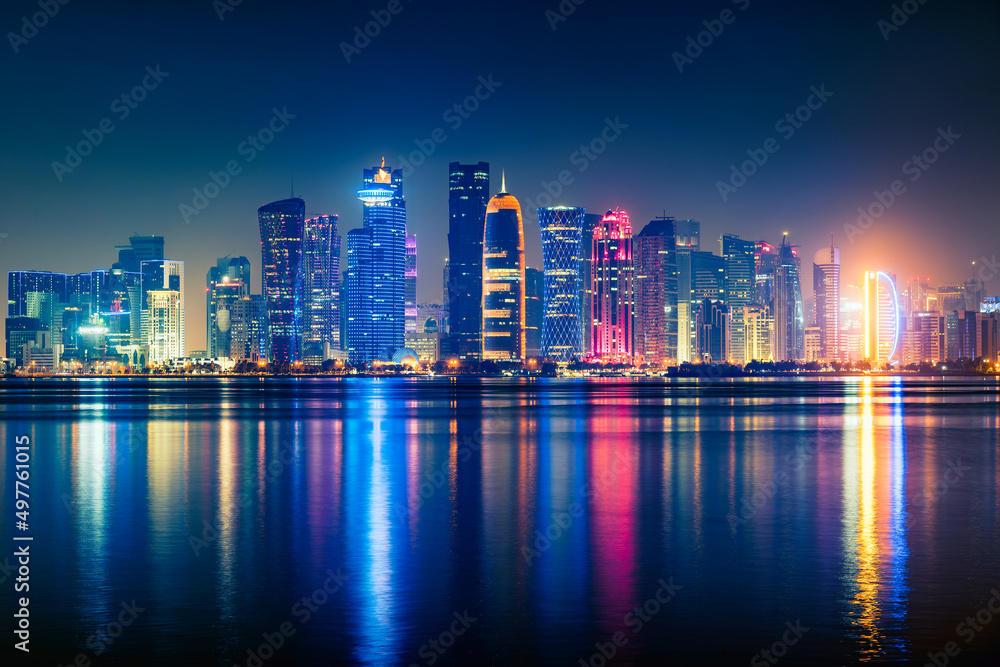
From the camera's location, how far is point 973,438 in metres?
64.2

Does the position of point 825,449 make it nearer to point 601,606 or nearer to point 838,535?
point 838,535

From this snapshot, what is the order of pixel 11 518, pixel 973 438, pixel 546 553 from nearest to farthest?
1. pixel 546 553
2. pixel 11 518
3. pixel 973 438

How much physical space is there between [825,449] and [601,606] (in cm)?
4118

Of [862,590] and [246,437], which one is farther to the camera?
[246,437]

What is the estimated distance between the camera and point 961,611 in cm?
1970

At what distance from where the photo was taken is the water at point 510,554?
58.0 feet

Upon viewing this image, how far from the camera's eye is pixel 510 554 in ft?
85.1

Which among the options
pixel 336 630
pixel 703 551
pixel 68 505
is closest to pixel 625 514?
pixel 703 551

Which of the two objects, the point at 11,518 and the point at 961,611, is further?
the point at 11,518

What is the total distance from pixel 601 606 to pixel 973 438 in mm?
53530

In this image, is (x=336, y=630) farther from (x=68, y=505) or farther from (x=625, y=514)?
(x=68, y=505)

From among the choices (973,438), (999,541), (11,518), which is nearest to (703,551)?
(999,541)

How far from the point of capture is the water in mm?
17672

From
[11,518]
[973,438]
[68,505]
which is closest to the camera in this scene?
[11,518]
